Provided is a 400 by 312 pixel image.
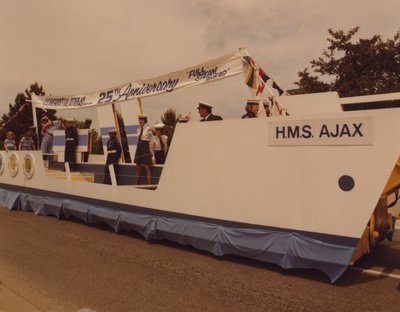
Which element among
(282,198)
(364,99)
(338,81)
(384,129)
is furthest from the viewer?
(338,81)

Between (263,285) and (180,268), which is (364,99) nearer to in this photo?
(263,285)

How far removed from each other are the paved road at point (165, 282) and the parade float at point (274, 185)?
0.79 feet

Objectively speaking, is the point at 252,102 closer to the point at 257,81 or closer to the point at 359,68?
the point at 257,81

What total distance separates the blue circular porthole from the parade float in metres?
0.01

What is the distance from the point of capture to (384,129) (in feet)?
14.1

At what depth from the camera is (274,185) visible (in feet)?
16.9

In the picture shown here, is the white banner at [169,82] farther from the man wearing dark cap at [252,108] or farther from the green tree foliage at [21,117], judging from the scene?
the green tree foliage at [21,117]

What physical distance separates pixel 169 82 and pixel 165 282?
417 cm

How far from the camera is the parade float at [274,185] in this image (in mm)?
4461

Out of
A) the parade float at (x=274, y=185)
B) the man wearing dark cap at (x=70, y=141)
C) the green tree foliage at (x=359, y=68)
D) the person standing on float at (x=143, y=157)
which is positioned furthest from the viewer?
the green tree foliage at (x=359, y=68)

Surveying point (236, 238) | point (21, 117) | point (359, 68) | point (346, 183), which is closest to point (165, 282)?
point (236, 238)

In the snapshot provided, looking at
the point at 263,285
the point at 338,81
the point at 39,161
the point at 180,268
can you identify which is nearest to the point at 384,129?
the point at 263,285

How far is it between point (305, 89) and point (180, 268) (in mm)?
18925

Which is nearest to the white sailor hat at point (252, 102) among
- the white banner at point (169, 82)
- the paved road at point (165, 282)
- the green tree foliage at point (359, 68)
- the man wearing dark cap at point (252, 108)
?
the man wearing dark cap at point (252, 108)
